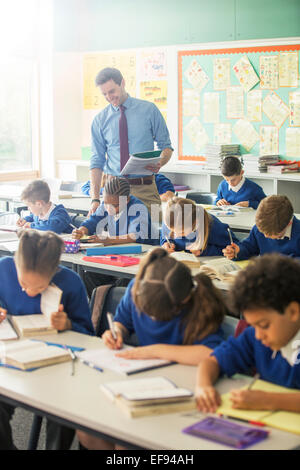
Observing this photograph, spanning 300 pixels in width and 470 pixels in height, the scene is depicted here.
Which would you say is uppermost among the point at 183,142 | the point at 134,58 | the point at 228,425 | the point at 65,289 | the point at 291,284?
the point at 134,58

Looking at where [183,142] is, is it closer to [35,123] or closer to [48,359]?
[35,123]

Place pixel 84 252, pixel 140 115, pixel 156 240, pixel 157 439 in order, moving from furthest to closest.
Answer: pixel 140 115 < pixel 156 240 < pixel 84 252 < pixel 157 439

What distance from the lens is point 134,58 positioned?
8055 millimetres

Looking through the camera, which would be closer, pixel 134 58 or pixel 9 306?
pixel 9 306

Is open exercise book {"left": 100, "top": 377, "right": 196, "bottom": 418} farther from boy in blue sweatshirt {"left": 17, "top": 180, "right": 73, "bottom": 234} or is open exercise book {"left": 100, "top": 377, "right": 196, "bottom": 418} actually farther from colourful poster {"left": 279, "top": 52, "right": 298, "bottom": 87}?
colourful poster {"left": 279, "top": 52, "right": 298, "bottom": 87}

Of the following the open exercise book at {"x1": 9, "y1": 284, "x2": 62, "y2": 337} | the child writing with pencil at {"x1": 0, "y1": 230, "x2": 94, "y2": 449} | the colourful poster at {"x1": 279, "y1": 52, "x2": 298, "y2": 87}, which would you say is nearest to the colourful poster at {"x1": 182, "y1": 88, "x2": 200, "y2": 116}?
the colourful poster at {"x1": 279, "y1": 52, "x2": 298, "y2": 87}

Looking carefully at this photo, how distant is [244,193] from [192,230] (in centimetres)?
213

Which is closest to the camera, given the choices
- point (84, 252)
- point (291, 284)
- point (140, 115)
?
point (291, 284)

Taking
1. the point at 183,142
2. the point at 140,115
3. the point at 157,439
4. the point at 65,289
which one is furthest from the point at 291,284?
the point at 183,142

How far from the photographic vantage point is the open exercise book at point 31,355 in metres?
2.15

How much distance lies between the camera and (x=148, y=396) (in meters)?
1.82

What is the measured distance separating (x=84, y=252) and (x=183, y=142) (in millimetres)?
3804

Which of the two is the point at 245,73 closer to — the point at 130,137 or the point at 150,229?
the point at 130,137

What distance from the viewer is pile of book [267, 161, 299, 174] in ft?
21.6
